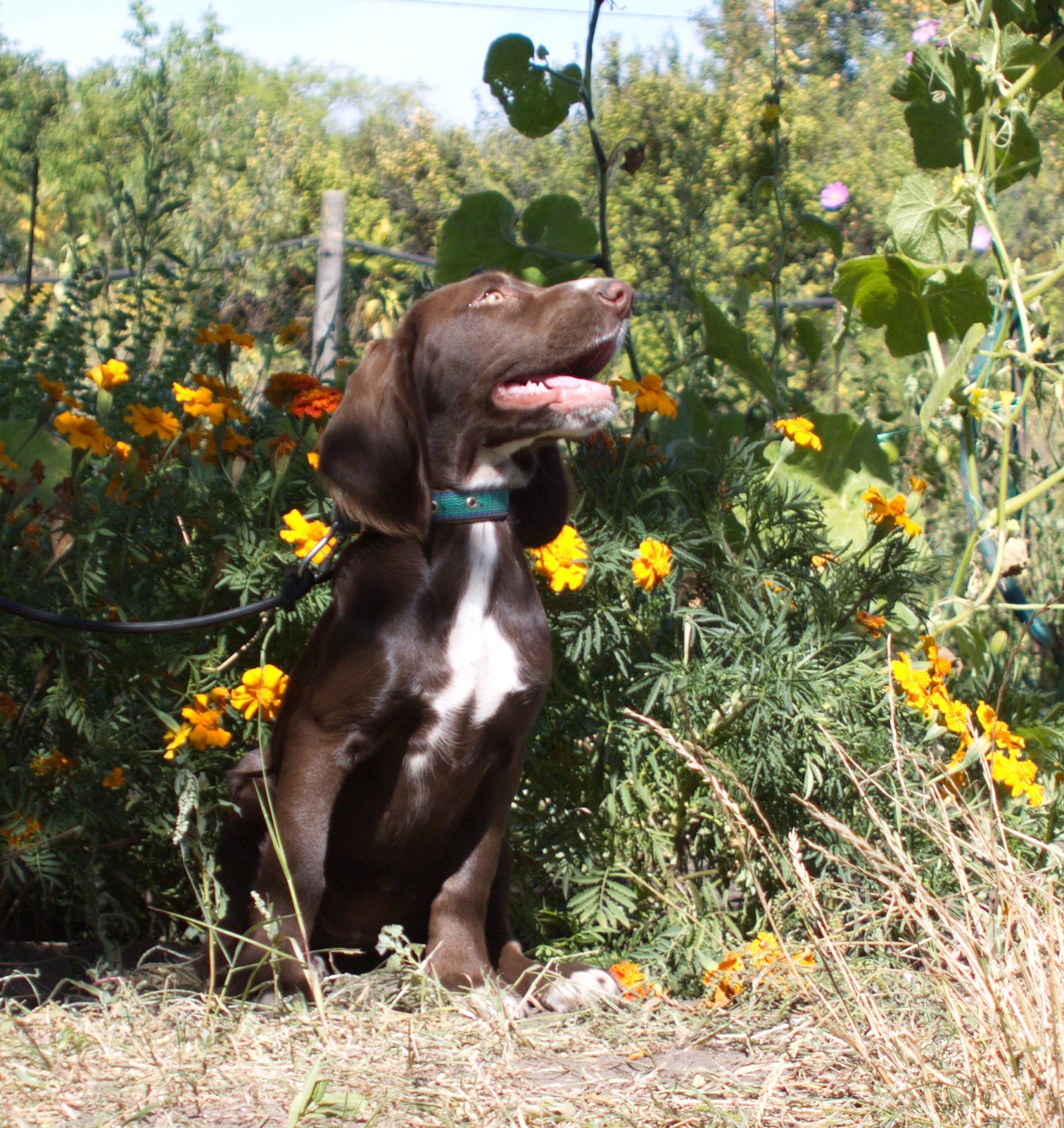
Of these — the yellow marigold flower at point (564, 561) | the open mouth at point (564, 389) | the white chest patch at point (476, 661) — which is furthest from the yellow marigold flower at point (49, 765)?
the open mouth at point (564, 389)

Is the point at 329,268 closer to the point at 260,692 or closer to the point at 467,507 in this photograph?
the point at 260,692

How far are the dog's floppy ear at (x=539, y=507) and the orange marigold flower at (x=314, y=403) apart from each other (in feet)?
1.78

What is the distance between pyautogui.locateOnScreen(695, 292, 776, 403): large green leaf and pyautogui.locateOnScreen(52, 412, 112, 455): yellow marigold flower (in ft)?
5.55

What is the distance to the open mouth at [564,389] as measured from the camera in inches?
91.4

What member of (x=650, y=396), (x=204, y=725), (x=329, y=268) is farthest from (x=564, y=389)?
(x=329, y=268)

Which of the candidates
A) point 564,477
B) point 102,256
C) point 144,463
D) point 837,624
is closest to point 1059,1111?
point 564,477

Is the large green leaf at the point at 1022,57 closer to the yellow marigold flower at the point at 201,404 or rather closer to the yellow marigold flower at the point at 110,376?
the yellow marigold flower at the point at 201,404

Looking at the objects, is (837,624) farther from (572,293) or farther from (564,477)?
(572,293)

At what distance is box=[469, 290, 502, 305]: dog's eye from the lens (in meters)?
2.44

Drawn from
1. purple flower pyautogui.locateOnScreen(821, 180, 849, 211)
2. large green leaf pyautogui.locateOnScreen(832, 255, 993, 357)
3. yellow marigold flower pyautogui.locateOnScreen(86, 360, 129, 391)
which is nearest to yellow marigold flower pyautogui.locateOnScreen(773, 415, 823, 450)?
large green leaf pyautogui.locateOnScreen(832, 255, 993, 357)

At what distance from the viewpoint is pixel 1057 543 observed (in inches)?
173

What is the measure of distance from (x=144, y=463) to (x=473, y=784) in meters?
1.00

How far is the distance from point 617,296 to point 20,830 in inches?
62.0

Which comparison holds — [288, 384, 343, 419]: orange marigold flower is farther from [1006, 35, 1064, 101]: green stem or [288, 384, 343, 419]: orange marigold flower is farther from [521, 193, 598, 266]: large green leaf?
[1006, 35, 1064, 101]: green stem
